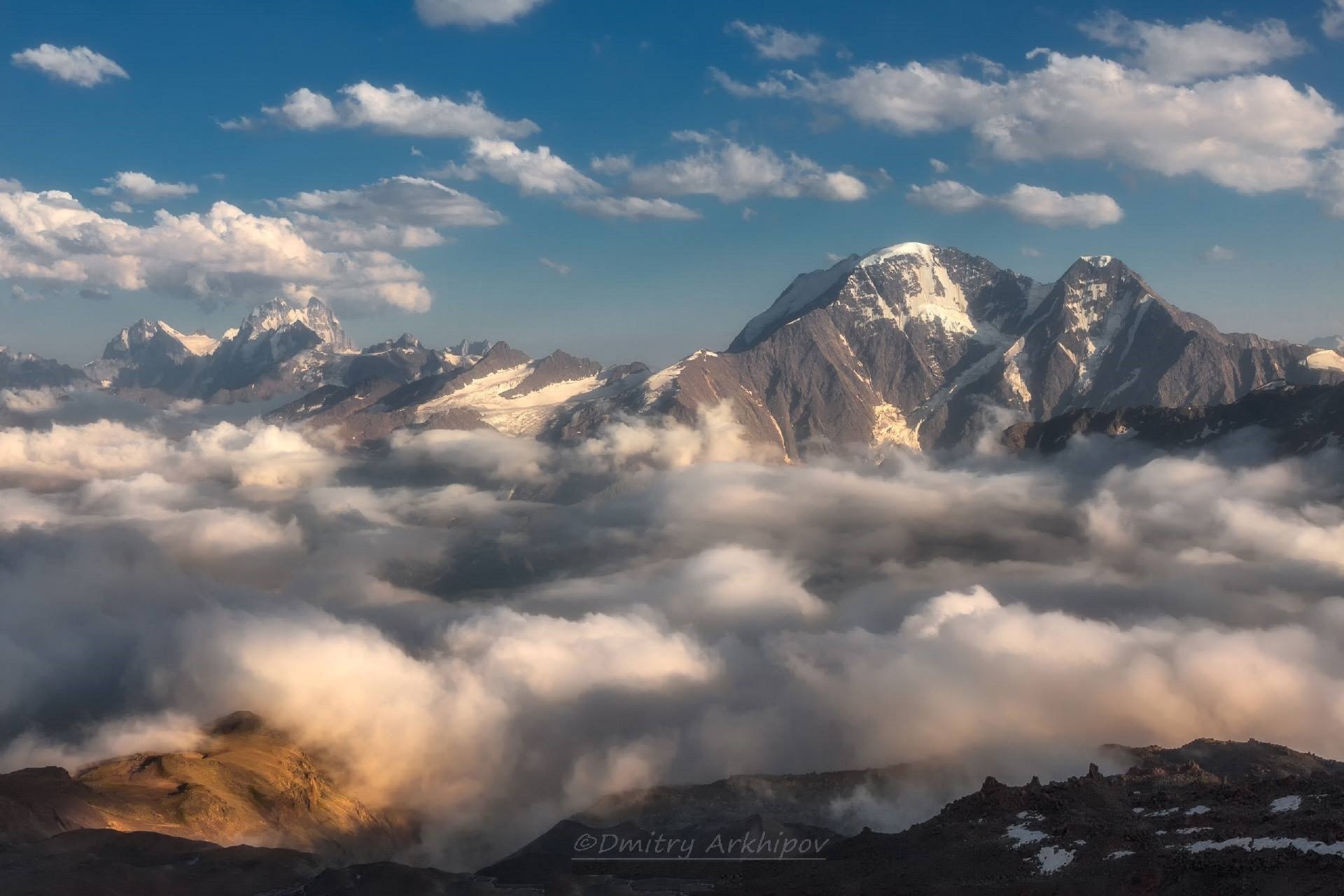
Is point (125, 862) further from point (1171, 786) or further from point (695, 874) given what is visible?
point (1171, 786)

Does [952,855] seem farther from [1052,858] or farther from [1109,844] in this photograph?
[1109,844]

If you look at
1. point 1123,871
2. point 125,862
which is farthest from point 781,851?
point 125,862

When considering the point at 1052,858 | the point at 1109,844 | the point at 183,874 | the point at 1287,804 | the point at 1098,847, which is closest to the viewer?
the point at 1109,844

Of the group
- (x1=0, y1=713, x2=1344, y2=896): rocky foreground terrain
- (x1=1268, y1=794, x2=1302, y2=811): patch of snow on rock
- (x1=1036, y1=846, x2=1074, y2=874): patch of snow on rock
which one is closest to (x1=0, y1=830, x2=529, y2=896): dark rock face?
(x1=0, y1=713, x2=1344, y2=896): rocky foreground terrain

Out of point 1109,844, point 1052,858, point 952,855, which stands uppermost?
point 1109,844

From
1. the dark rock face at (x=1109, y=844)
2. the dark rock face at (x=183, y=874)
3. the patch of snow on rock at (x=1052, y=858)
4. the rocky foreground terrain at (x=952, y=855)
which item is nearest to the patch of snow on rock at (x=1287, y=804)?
the dark rock face at (x=1109, y=844)

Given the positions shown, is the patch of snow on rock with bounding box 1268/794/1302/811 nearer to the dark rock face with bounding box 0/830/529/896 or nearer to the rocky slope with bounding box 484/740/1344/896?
the rocky slope with bounding box 484/740/1344/896

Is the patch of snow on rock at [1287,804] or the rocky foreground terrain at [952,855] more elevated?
the patch of snow on rock at [1287,804]

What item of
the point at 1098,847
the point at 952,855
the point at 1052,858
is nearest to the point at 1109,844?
the point at 1098,847

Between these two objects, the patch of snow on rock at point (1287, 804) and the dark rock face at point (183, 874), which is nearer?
the patch of snow on rock at point (1287, 804)

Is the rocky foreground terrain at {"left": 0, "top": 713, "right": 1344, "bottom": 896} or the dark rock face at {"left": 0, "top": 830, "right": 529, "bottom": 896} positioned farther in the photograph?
the dark rock face at {"left": 0, "top": 830, "right": 529, "bottom": 896}

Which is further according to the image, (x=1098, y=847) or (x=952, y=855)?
(x=952, y=855)

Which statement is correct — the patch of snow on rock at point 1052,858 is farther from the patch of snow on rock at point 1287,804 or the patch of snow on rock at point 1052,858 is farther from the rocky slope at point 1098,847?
the patch of snow on rock at point 1287,804
